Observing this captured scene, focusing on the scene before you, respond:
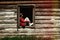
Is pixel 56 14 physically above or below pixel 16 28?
above

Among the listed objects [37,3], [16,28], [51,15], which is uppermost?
[37,3]

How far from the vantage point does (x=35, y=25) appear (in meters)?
7.50

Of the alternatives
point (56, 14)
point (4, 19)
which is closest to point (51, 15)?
point (56, 14)

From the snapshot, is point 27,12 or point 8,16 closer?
point 8,16

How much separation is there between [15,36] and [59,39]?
1.79 meters

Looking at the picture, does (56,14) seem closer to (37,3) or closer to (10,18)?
(37,3)

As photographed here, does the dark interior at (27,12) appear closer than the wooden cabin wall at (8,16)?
No

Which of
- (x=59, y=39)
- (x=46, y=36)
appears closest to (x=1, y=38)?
(x=46, y=36)

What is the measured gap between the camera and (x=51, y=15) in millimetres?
7484

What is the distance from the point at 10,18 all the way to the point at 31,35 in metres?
1.08

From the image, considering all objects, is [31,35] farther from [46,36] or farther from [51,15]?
[51,15]

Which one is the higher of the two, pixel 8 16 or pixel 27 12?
pixel 27 12

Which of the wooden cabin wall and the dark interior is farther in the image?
the dark interior

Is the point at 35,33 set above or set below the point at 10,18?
below
